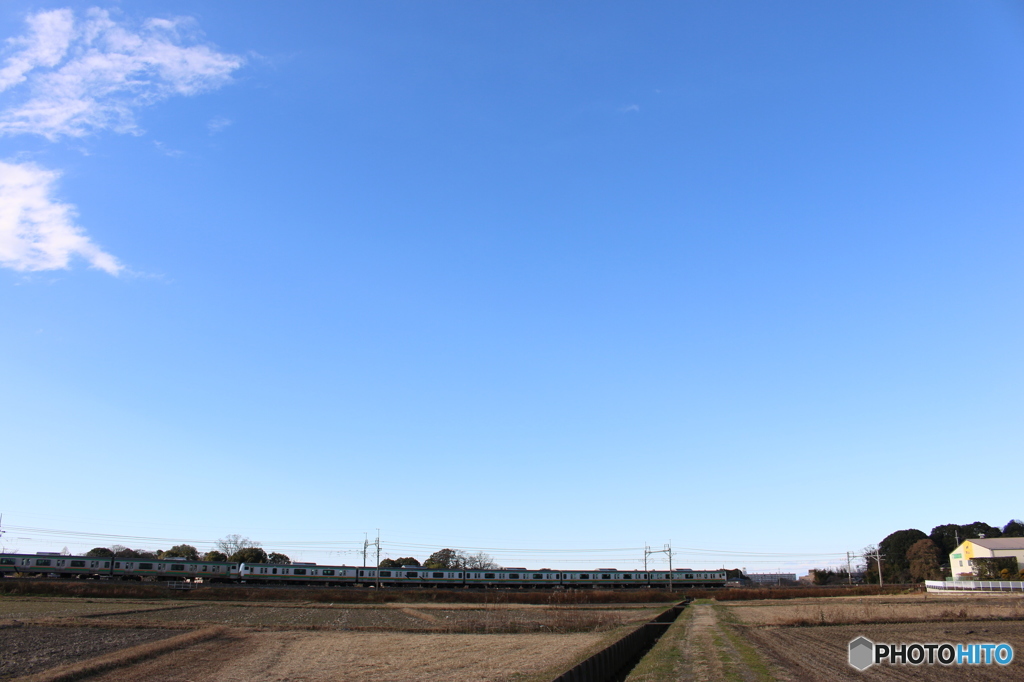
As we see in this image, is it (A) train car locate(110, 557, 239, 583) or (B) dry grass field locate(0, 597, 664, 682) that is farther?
(A) train car locate(110, 557, 239, 583)

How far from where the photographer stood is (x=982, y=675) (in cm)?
2047

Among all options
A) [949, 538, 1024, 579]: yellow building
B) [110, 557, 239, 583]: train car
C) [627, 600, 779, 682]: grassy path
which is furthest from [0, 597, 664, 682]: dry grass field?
[949, 538, 1024, 579]: yellow building

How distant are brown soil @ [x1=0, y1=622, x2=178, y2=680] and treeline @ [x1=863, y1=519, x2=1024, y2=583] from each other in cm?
12604

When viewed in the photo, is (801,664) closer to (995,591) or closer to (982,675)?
(982,675)

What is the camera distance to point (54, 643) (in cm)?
3139

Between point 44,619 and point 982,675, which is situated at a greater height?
point 982,675

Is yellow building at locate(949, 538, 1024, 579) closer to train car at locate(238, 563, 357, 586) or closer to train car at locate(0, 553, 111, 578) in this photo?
train car at locate(238, 563, 357, 586)

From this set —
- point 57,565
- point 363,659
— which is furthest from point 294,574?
point 363,659

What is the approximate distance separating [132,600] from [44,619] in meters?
29.5

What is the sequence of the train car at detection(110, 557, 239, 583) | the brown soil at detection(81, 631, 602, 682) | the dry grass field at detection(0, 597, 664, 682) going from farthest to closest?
the train car at detection(110, 557, 239, 583), the dry grass field at detection(0, 597, 664, 682), the brown soil at detection(81, 631, 602, 682)

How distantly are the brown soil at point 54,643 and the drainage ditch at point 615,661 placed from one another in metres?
19.6

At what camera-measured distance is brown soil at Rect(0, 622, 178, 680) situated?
2516 centimetres

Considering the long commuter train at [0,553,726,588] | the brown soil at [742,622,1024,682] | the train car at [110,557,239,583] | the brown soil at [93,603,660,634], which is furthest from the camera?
the train car at [110,557,239,583]

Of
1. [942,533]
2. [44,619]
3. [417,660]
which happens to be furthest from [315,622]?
[942,533]
